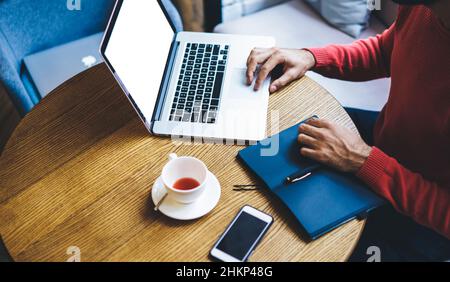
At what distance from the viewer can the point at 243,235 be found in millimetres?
947

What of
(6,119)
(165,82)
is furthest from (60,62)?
(165,82)

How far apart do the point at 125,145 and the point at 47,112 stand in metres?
0.27

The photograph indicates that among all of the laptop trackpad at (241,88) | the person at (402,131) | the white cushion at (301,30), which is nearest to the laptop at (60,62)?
the white cushion at (301,30)

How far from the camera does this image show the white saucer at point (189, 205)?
975 mm

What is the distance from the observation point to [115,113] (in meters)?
1.21

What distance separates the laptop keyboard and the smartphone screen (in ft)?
0.90

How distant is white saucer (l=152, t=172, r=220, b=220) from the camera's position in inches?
38.4

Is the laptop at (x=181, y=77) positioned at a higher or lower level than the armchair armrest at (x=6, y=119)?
higher

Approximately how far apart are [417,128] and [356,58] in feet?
1.05

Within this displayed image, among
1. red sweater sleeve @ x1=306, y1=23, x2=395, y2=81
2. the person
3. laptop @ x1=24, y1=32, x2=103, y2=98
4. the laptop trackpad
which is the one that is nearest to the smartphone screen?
the person

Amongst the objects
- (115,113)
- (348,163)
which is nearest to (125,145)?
(115,113)

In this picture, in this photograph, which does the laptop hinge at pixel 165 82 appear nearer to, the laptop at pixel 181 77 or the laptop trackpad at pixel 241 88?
the laptop at pixel 181 77

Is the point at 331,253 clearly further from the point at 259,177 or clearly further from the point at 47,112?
the point at 47,112
